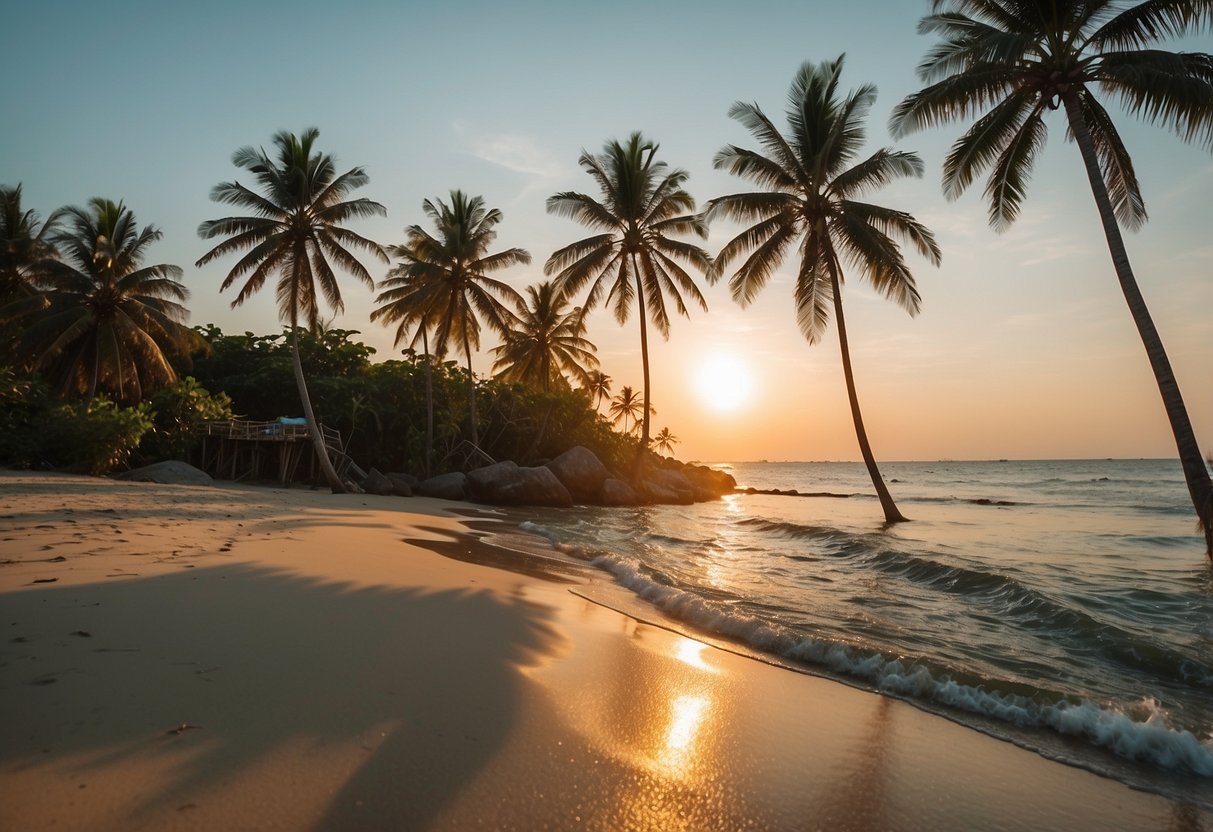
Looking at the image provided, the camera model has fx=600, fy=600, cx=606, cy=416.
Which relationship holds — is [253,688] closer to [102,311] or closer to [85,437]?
[85,437]

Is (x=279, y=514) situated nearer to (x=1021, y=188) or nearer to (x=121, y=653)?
(x=121, y=653)

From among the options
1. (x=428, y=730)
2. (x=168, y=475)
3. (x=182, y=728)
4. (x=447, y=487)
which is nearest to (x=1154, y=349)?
(x=428, y=730)

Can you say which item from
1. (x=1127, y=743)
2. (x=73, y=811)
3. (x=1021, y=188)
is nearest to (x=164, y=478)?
→ (x=73, y=811)

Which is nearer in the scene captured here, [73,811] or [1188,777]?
[73,811]

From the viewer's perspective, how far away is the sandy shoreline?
2.02 m

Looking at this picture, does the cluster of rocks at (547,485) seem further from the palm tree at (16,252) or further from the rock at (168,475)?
the palm tree at (16,252)

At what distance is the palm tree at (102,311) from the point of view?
68.5ft

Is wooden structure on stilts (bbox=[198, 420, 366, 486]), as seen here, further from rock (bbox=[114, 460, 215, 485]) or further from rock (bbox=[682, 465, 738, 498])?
rock (bbox=[682, 465, 738, 498])

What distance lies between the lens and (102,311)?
72.1 ft

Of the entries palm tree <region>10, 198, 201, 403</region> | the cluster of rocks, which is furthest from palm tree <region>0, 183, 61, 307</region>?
the cluster of rocks

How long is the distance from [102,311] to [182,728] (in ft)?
86.4

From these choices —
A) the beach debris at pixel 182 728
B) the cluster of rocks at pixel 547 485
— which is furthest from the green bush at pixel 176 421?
the beach debris at pixel 182 728

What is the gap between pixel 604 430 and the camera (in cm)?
3250

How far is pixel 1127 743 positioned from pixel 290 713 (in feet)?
13.8
